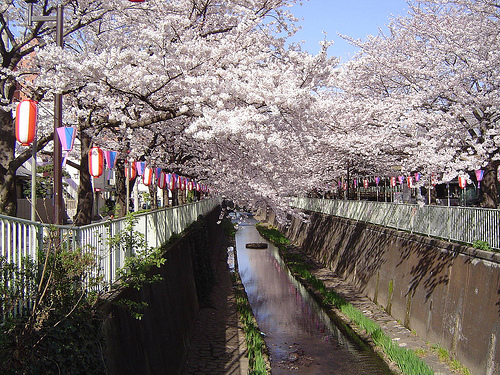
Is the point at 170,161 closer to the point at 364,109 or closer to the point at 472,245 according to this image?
the point at 364,109

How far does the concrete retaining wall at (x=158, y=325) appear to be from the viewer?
538 centimetres

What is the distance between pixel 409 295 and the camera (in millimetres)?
13695

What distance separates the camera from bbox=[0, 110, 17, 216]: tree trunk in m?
9.59

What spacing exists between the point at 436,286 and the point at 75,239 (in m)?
9.89

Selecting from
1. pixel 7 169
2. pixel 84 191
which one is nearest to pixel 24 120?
pixel 7 169

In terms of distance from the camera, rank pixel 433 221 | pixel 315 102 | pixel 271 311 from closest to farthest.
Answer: pixel 315 102 → pixel 433 221 → pixel 271 311

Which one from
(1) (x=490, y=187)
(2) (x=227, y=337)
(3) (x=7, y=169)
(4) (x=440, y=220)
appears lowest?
(2) (x=227, y=337)

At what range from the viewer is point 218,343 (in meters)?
12.1

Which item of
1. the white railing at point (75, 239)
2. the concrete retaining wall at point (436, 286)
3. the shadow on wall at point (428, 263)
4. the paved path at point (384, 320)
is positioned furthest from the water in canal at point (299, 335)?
the white railing at point (75, 239)

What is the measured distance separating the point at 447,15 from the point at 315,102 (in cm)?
764

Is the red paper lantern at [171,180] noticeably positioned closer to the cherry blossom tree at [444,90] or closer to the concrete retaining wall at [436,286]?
the cherry blossom tree at [444,90]

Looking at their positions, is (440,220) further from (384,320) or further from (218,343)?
(218,343)

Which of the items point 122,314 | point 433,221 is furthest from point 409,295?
point 122,314

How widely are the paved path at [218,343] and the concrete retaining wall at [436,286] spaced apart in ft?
16.0
